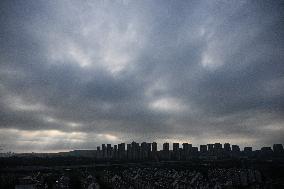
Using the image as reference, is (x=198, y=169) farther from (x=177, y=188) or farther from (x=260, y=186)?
(x=177, y=188)

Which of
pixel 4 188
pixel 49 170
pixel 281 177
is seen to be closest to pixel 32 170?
pixel 49 170

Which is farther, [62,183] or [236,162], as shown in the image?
[236,162]

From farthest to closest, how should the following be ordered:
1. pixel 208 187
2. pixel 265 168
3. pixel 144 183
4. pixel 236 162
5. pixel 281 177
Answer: pixel 236 162
pixel 265 168
pixel 281 177
pixel 144 183
pixel 208 187

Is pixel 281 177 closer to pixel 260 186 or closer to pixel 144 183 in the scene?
pixel 260 186

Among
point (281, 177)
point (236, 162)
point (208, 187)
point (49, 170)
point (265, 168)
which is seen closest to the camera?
point (208, 187)

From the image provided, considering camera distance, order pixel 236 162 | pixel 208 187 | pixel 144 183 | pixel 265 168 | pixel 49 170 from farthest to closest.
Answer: pixel 236 162
pixel 49 170
pixel 265 168
pixel 144 183
pixel 208 187

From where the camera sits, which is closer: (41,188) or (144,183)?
(41,188)

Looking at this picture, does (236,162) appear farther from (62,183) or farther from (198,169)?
(62,183)

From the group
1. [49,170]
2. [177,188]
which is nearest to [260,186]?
[177,188]
